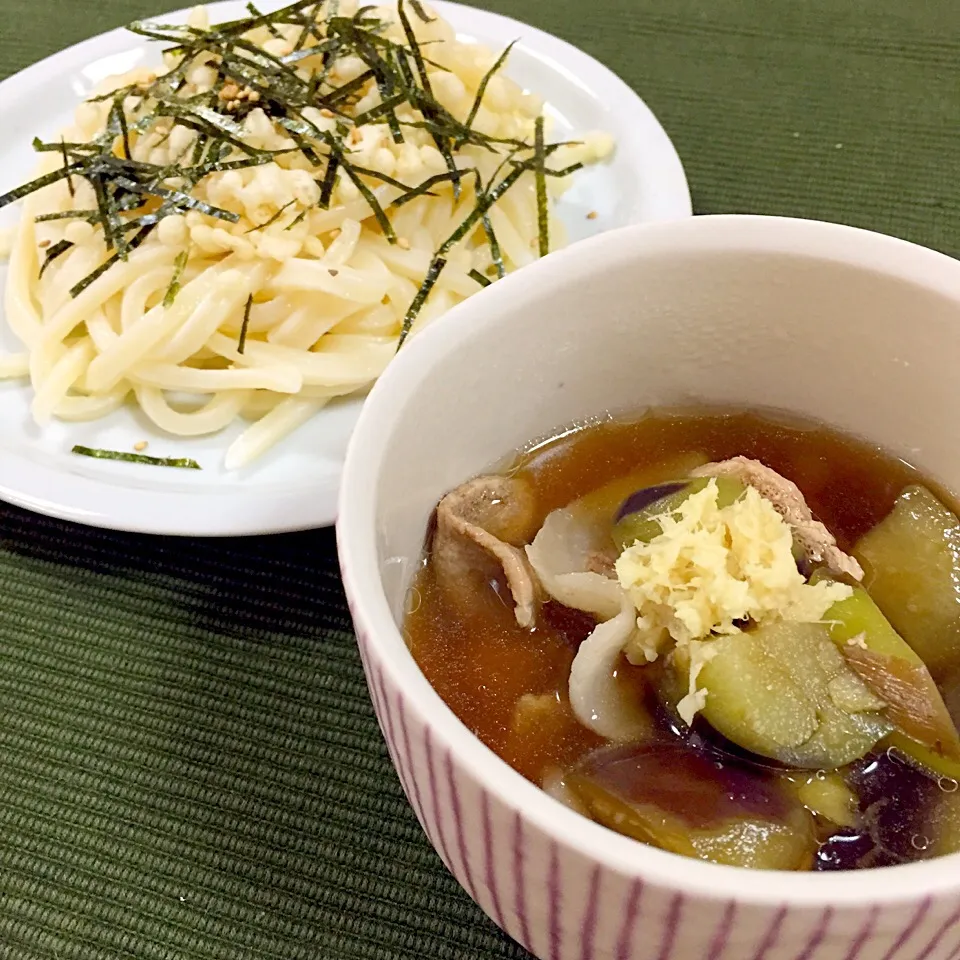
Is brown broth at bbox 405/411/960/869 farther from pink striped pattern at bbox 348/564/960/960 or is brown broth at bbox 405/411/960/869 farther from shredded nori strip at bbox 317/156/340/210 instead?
shredded nori strip at bbox 317/156/340/210

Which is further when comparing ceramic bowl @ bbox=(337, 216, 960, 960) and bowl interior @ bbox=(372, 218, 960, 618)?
bowl interior @ bbox=(372, 218, 960, 618)

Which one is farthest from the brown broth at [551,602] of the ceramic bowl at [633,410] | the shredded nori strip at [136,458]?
the shredded nori strip at [136,458]

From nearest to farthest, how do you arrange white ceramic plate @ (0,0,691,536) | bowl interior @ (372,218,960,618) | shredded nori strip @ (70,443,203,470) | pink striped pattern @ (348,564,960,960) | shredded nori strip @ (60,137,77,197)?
pink striped pattern @ (348,564,960,960)
bowl interior @ (372,218,960,618)
white ceramic plate @ (0,0,691,536)
shredded nori strip @ (70,443,203,470)
shredded nori strip @ (60,137,77,197)

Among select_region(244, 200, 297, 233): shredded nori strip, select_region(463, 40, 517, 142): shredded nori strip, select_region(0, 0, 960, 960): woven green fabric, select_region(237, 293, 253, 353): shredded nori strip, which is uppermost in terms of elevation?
select_region(463, 40, 517, 142): shredded nori strip

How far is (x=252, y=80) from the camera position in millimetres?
1678

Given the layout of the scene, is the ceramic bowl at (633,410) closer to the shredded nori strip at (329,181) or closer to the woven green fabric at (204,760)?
the woven green fabric at (204,760)

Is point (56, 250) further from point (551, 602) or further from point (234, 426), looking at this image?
point (551, 602)

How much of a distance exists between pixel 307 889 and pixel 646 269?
2.34ft

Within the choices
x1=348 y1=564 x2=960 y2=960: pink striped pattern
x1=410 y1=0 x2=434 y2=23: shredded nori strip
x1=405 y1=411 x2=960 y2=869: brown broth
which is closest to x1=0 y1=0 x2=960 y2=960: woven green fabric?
x1=405 y1=411 x2=960 y2=869: brown broth

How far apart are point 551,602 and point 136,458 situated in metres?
0.76

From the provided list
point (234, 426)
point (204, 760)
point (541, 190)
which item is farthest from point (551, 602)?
point (541, 190)

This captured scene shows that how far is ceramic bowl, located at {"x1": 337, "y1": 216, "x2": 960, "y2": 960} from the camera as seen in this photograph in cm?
54

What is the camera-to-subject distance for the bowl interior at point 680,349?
2.68 ft

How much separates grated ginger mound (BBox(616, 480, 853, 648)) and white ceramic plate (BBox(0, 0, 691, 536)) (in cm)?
59
